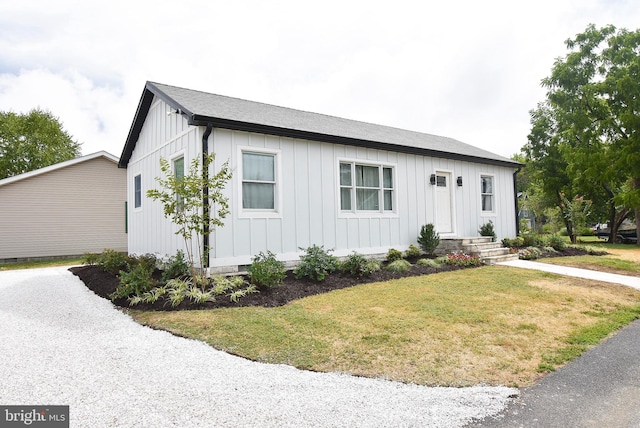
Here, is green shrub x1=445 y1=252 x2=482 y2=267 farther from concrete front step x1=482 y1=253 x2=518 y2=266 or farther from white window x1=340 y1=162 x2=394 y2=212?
white window x1=340 y1=162 x2=394 y2=212

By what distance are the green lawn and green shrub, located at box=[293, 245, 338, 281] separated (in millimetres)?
822

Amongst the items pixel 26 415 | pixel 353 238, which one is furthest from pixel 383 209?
pixel 26 415

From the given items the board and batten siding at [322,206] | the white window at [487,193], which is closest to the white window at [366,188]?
the board and batten siding at [322,206]

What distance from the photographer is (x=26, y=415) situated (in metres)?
2.92

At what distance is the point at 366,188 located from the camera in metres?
10.2

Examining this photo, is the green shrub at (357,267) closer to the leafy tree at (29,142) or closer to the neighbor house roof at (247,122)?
the neighbor house roof at (247,122)

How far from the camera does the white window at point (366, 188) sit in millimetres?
9828

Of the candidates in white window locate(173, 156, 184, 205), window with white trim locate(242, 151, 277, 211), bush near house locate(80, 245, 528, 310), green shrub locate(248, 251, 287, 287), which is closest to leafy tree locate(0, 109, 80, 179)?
bush near house locate(80, 245, 528, 310)

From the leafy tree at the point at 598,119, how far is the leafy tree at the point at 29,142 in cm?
3603

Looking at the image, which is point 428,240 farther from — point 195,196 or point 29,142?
point 29,142

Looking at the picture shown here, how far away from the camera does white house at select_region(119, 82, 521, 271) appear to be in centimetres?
795

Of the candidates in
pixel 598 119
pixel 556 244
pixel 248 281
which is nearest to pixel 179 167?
pixel 248 281

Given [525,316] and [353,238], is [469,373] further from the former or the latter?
[353,238]
